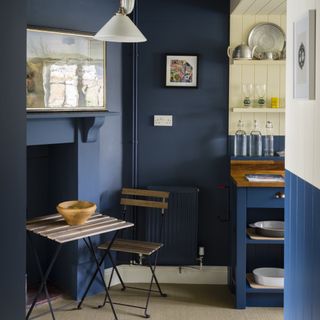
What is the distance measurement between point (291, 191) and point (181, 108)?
231 centimetres

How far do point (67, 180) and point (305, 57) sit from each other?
2671mm

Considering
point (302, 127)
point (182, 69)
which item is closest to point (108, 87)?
point (182, 69)

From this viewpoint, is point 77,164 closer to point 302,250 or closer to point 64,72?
point 64,72

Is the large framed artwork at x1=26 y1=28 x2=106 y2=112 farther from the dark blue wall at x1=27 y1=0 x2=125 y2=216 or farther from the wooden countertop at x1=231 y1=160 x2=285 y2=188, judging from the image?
the wooden countertop at x1=231 y1=160 x2=285 y2=188

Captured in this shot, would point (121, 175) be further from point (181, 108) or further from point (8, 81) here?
point (8, 81)

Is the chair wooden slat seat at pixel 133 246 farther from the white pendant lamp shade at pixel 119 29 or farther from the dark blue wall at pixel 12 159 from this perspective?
the dark blue wall at pixel 12 159

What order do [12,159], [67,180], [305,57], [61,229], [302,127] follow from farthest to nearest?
[67,180] < [61,229] < [302,127] < [305,57] < [12,159]

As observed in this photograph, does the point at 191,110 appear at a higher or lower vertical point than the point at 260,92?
lower

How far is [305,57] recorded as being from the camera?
102 inches

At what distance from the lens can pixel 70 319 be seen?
14.5 ft

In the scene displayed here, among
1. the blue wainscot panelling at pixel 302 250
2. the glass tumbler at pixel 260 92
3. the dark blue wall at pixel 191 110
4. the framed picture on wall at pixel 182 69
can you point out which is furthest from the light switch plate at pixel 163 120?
the blue wainscot panelling at pixel 302 250

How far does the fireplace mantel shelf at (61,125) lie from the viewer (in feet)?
14.3

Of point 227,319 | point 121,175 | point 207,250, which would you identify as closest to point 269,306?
point 227,319

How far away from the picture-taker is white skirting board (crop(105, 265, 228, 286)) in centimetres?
531
